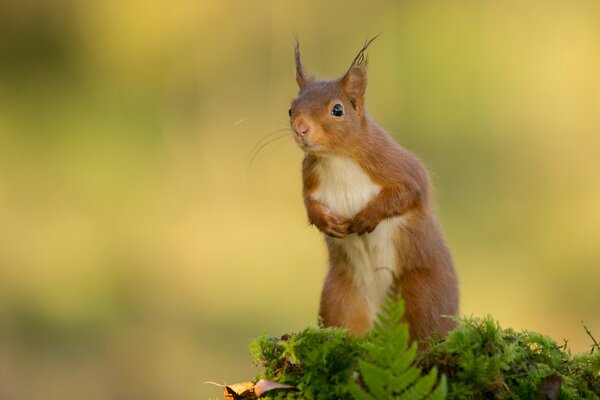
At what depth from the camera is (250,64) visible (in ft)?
31.0

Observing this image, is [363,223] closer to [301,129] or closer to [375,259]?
[375,259]

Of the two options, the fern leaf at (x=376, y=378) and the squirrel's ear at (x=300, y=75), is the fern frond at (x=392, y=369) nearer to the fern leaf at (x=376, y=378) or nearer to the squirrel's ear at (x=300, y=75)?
the fern leaf at (x=376, y=378)

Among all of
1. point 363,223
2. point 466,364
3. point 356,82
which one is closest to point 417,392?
point 466,364

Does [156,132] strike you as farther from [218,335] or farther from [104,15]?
[218,335]

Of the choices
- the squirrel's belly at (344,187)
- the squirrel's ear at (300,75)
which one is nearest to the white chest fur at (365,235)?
the squirrel's belly at (344,187)

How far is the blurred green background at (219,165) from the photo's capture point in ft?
27.1

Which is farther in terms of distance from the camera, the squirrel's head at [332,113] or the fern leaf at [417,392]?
the squirrel's head at [332,113]

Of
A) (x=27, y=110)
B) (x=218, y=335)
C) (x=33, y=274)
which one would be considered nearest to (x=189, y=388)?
(x=218, y=335)

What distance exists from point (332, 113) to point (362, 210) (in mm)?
338

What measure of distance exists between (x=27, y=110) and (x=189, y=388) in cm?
354

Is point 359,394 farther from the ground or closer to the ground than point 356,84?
closer to the ground

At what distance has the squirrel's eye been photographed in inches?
128

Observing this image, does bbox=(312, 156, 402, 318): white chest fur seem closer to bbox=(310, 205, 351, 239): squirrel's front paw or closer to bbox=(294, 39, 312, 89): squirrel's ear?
bbox=(310, 205, 351, 239): squirrel's front paw

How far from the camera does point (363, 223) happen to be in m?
3.16
